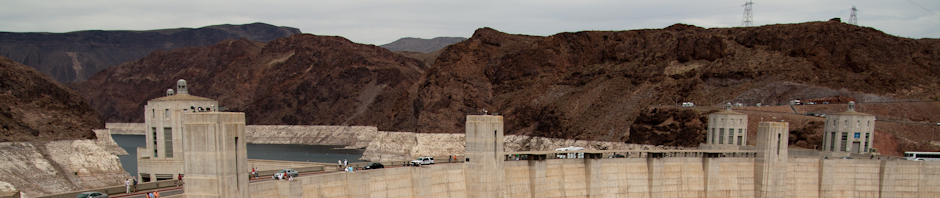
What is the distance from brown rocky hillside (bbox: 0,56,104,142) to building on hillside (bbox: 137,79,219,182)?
71988 mm

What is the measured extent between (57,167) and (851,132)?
350 feet

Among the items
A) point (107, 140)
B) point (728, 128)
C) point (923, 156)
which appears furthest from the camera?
point (107, 140)

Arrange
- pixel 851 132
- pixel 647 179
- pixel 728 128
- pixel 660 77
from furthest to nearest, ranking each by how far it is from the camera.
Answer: pixel 660 77 → pixel 728 128 → pixel 851 132 → pixel 647 179

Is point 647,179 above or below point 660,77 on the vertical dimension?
below

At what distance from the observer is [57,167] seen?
102 m

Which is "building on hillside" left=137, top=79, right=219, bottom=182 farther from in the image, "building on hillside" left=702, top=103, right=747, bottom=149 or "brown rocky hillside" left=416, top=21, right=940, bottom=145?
"brown rocky hillside" left=416, top=21, right=940, bottom=145

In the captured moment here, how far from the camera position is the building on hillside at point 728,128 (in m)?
78.4

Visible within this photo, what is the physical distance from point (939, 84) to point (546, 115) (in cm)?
7687

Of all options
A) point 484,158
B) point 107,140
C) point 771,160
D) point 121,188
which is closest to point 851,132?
point 771,160

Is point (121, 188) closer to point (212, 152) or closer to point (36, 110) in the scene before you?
point (212, 152)

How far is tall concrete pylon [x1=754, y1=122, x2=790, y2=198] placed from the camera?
62562 mm

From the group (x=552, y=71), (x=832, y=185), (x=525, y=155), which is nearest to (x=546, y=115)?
(x=552, y=71)

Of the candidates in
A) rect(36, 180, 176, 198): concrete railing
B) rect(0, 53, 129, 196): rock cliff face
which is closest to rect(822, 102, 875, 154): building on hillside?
rect(36, 180, 176, 198): concrete railing

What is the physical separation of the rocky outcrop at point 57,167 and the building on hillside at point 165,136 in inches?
1871
